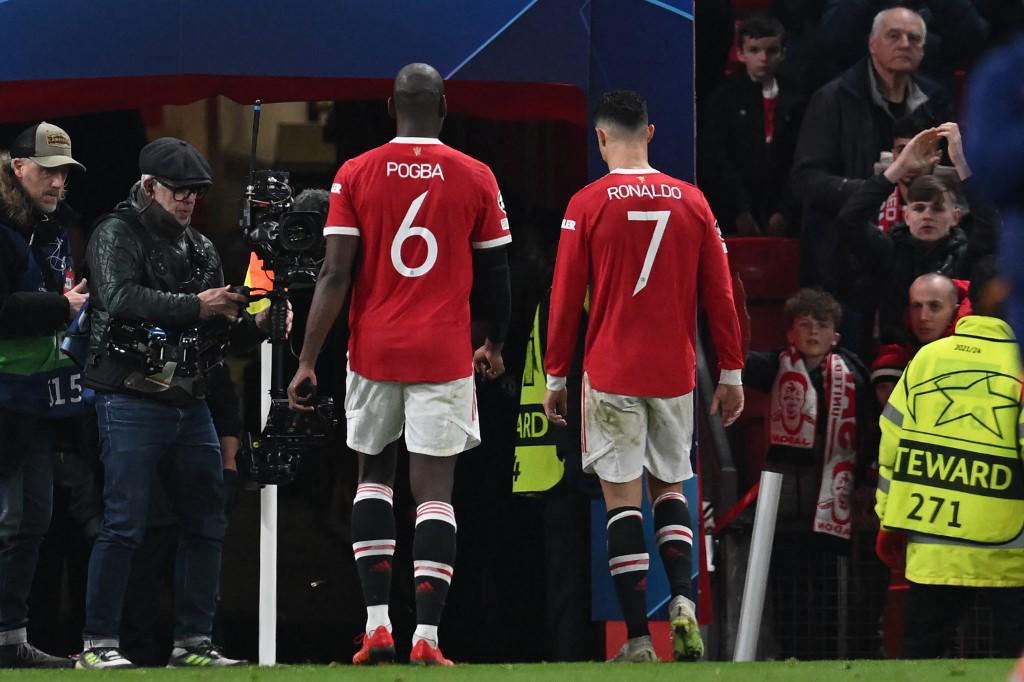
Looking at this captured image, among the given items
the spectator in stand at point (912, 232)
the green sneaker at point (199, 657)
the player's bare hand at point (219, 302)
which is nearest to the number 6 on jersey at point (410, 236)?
the player's bare hand at point (219, 302)

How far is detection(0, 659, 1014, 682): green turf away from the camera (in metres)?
5.54

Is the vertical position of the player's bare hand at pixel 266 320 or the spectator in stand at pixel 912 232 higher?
the spectator in stand at pixel 912 232

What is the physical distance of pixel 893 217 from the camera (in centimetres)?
891

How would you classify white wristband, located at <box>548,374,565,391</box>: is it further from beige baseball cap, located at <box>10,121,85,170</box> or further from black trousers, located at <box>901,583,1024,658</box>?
beige baseball cap, located at <box>10,121,85,170</box>

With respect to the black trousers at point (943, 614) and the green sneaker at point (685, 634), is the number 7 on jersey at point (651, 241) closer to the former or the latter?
the green sneaker at point (685, 634)

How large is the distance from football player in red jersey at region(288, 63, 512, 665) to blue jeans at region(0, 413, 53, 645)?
1.52 m

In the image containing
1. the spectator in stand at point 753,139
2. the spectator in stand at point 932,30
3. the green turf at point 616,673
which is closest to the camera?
the green turf at point 616,673

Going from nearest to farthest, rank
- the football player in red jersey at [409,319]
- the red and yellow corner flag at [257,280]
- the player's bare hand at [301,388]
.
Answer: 1. the football player in red jersey at [409,319]
2. the player's bare hand at [301,388]
3. the red and yellow corner flag at [257,280]

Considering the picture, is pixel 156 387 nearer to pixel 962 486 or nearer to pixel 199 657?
pixel 199 657

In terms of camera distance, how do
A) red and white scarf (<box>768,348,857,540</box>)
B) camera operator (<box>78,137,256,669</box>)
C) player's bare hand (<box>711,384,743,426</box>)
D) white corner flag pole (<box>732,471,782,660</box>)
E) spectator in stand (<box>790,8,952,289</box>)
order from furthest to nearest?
spectator in stand (<box>790,8,952,289</box>) → red and white scarf (<box>768,348,857,540</box>) → white corner flag pole (<box>732,471,782,660</box>) → player's bare hand (<box>711,384,743,426</box>) → camera operator (<box>78,137,256,669</box>)

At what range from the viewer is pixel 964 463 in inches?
262

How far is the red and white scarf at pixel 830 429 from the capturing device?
8.12 metres

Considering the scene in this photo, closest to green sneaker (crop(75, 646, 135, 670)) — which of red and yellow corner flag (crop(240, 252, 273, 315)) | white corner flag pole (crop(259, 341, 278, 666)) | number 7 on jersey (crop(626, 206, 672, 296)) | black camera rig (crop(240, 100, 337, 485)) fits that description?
white corner flag pole (crop(259, 341, 278, 666))

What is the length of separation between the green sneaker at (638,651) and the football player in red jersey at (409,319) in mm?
738
